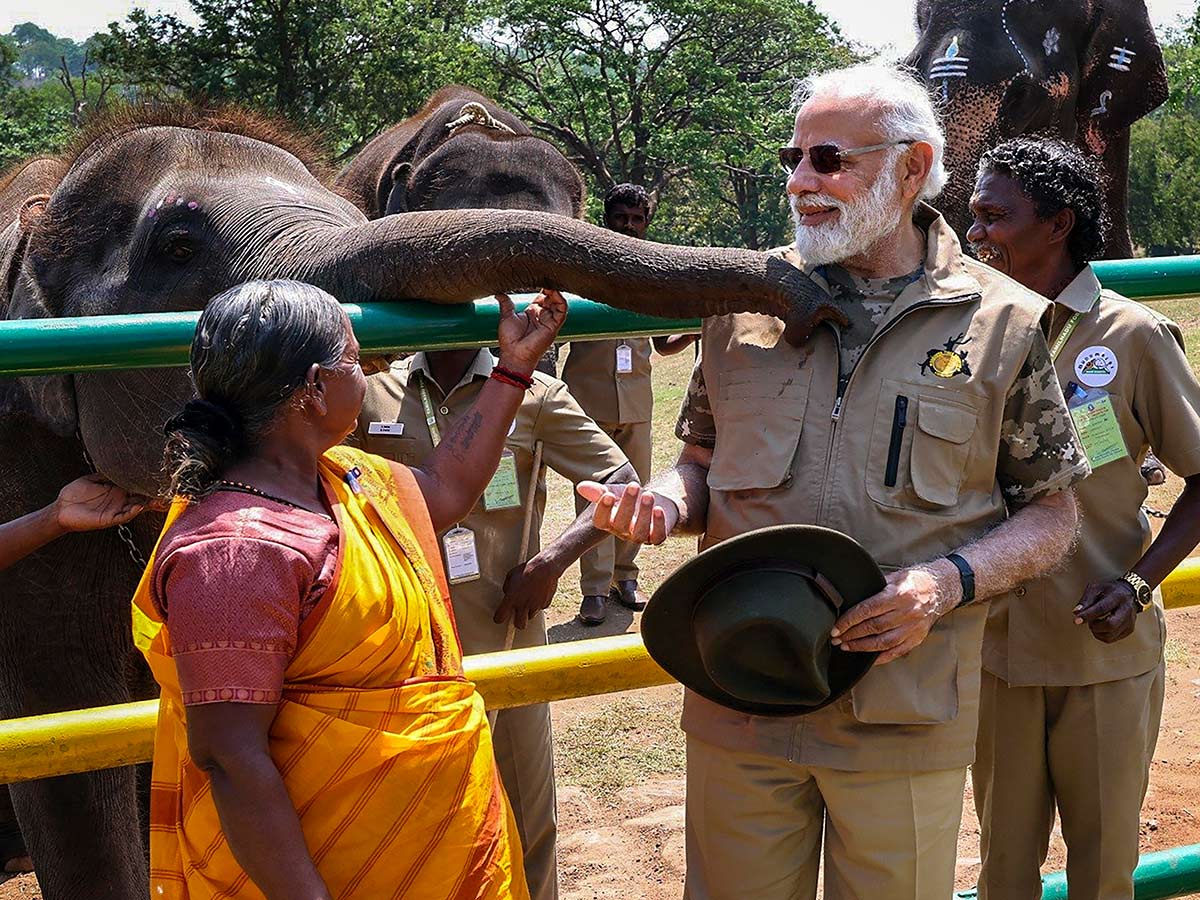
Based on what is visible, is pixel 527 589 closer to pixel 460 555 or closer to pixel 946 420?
pixel 460 555

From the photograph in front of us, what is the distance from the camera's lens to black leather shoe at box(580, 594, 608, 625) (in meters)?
7.39

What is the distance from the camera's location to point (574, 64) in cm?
2775

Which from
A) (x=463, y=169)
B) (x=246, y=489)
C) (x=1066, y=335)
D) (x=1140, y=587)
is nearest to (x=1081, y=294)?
(x=1066, y=335)

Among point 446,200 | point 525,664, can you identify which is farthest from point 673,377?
point 525,664

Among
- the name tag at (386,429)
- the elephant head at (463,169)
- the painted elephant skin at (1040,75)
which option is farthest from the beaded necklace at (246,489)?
the elephant head at (463,169)

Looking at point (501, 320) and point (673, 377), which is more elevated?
point (501, 320)

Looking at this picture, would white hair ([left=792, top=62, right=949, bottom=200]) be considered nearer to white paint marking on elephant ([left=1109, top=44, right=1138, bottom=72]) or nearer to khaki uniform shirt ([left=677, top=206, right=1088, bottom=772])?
khaki uniform shirt ([left=677, top=206, right=1088, bottom=772])

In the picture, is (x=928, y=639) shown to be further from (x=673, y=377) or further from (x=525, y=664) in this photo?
(x=673, y=377)

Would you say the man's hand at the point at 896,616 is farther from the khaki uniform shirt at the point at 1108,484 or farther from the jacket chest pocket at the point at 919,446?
the khaki uniform shirt at the point at 1108,484

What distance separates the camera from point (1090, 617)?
2.91m

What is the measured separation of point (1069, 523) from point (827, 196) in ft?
2.27

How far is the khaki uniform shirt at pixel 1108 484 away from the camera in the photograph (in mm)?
3012

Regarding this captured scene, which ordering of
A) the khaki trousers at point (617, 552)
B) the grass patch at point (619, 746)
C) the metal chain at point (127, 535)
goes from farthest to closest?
the khaki trousers at point (617, 552), the grass patch at point (619, 746), the metal chain at point (127, 535)

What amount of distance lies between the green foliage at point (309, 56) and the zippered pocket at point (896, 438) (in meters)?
19.2
